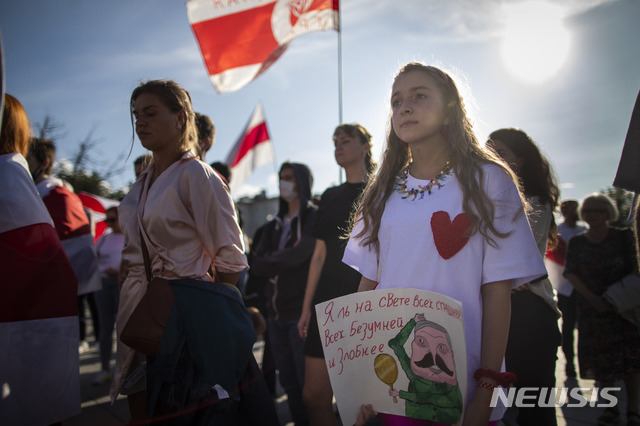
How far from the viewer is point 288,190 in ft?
12.3

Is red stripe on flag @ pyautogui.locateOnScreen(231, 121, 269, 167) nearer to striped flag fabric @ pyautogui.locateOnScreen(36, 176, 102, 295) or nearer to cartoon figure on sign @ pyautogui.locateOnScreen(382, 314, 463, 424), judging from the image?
striped flag fabric @ pyautogui.locateOnScreen(36, 176, 102, 295)

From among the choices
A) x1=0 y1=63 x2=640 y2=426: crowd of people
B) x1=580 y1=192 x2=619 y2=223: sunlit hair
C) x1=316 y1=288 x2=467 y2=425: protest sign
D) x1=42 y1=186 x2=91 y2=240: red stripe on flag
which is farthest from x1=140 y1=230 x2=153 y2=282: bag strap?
x1=580 y1=192 x2=619 y2=223: sunlit hair

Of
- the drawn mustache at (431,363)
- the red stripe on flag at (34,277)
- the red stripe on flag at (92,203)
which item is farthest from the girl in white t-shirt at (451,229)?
the red stripe on flag at (92,203)

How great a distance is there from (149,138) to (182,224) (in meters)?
0.47

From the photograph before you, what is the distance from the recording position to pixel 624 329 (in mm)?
3709

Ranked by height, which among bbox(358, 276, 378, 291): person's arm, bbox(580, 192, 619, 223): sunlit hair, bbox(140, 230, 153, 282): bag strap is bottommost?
bbox(358, 276, 378, 291): person's arm

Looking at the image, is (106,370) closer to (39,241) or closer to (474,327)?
(39,241)

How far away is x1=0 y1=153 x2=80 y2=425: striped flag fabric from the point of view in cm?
197

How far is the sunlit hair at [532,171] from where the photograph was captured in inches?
102

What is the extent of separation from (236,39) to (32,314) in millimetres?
4359

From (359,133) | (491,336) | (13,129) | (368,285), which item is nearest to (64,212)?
(13,129)

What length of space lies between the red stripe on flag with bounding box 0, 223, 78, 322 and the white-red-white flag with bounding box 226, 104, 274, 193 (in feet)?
20.2

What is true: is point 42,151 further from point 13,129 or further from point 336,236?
point 336,236

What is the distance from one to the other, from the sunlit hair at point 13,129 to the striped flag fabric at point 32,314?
0.10 metres
